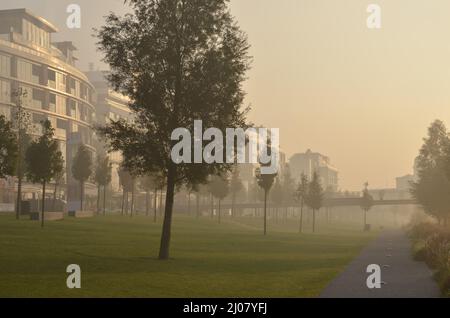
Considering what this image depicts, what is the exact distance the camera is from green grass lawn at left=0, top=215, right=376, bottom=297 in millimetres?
Result: 20234

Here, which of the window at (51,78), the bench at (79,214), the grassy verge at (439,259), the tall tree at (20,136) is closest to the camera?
the grassy verge at (439,259)

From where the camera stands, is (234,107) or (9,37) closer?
(234,107)

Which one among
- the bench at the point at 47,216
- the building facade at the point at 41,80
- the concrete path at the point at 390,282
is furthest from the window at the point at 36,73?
the concrete path at the point at 390,282

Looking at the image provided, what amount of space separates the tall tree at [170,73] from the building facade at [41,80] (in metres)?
78.0

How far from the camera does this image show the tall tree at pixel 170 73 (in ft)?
102

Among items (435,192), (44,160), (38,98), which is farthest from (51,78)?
(435,192)

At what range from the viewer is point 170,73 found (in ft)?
102

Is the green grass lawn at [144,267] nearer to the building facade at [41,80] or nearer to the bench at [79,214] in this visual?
the bench at [79,214]

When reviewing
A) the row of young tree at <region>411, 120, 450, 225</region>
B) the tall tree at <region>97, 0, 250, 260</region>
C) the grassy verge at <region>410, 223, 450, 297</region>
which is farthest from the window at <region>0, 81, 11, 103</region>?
the grassy verge at <region>410, 223, 450, 297</region>

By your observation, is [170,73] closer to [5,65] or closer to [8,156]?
Answer: [8,156]
